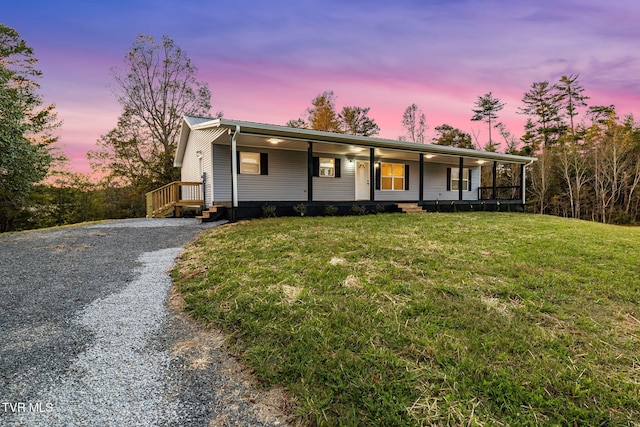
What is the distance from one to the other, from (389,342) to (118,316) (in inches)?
113

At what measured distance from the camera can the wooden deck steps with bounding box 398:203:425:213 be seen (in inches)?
462

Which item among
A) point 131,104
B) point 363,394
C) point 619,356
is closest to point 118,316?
point 363,394

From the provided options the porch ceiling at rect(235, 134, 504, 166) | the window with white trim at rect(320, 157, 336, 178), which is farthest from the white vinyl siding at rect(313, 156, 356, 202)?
the porch ceiling at rect(235, 134, 504, 166)

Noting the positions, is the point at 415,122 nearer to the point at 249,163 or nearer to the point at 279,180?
the point at 279,180

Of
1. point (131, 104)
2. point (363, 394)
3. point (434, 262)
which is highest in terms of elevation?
point (131, 104)

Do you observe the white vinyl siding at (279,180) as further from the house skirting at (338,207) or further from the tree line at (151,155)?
the tree line at (151,155)

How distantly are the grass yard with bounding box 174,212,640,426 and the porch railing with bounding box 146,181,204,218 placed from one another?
7.45 meters

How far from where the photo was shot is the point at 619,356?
2.21m

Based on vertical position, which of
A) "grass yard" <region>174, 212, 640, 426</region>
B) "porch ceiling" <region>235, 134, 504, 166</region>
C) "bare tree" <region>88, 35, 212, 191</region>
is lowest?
"grass yard" <region>174, 212, 640, 426</region>

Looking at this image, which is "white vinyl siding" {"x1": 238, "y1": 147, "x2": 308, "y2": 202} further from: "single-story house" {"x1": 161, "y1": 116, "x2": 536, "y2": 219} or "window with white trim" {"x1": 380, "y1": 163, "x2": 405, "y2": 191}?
"window with white trim" {"x1": 380, "y1": 163, "x2": 405, "y2": 191}

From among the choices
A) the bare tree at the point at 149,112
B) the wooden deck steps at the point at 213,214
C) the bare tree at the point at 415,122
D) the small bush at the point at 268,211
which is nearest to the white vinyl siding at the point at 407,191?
the small bush at the point at 268,211

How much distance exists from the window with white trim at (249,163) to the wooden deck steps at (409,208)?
593 cm

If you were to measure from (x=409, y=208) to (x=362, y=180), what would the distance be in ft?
9.83

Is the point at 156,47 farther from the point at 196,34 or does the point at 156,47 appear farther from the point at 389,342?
the point at 389,342
